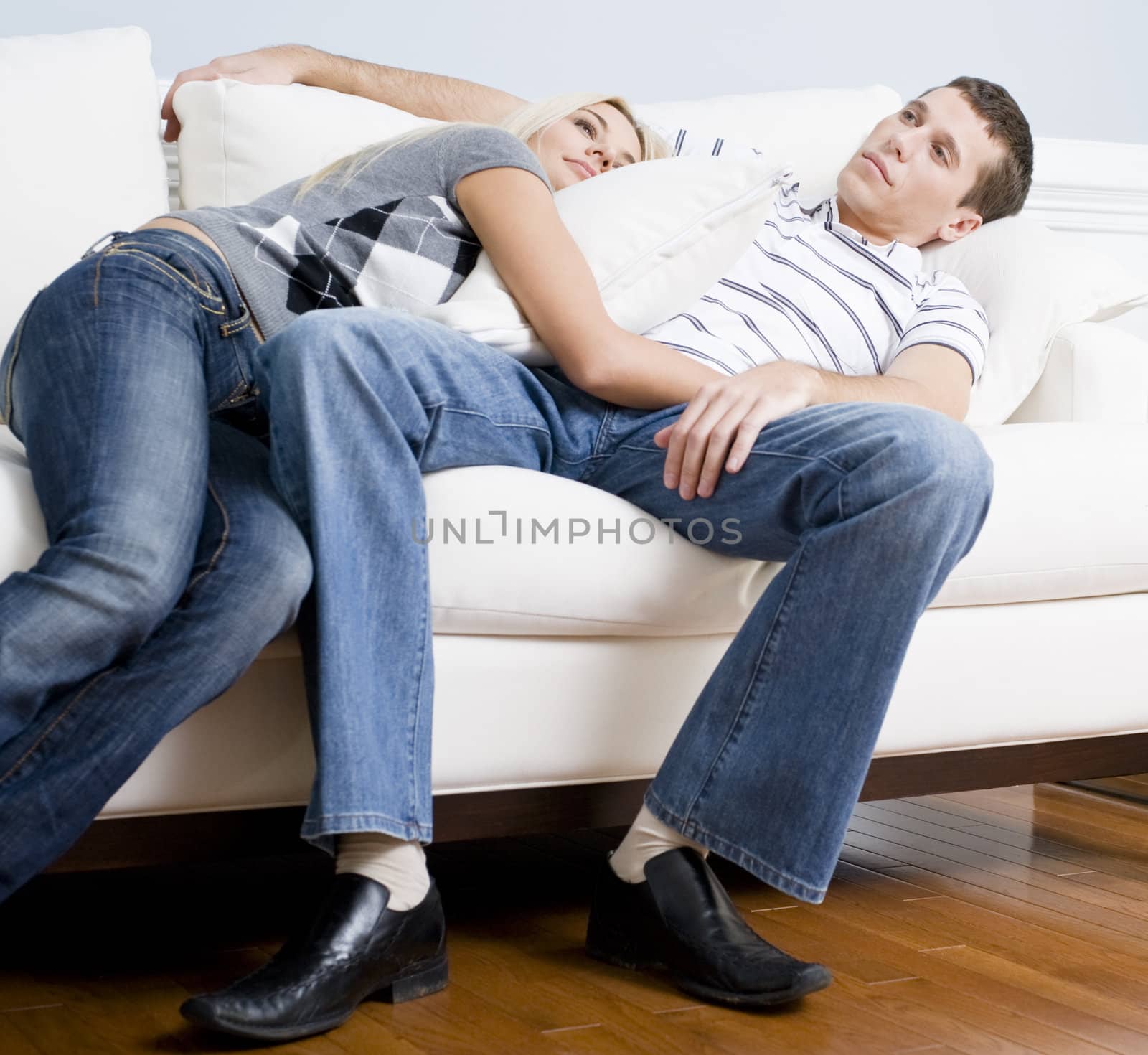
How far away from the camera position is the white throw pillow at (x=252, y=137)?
64.9 inches

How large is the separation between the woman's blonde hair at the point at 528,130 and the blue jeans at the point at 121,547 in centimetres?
24

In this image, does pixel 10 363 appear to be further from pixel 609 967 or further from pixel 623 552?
pixel 609 967

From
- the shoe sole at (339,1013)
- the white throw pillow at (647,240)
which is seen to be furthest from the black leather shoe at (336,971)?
the white throw pillow at (647,240)

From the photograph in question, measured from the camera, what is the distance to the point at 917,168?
1.75 meters

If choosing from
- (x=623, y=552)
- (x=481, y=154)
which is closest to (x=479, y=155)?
(x=481, y=154)

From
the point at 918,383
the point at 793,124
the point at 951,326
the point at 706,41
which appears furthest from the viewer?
the point at 706,41

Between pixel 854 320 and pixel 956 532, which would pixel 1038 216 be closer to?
pixel 854 320

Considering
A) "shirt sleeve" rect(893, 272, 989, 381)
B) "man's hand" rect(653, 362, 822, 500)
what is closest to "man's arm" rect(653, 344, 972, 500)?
"man's hand" rect(653, 362, 822, 500)

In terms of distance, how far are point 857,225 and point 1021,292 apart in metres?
0.25

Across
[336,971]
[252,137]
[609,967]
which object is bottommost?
[609,967]

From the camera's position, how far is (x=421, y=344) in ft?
3.63

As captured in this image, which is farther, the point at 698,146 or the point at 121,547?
the point at 698,146

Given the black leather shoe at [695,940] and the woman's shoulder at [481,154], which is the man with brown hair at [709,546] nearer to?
the black leather shoe at [695,940]

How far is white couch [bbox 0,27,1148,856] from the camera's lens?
109 centimetres
